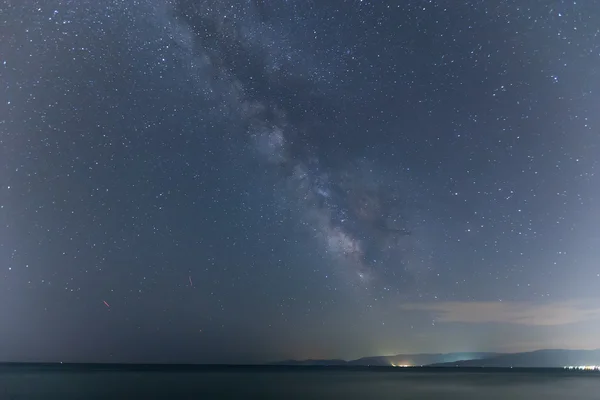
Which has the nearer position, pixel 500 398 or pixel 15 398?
pixel 15 398

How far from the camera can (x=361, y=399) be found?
1619 inches

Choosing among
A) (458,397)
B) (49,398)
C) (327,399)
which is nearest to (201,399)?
(327,399)

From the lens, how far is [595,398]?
43750 millimetres

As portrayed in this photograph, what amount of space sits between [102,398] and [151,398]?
4.10 metres

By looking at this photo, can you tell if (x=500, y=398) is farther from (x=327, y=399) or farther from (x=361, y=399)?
(x=327, y=399)

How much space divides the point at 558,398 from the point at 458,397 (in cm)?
901

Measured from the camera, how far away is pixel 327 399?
4078 cm

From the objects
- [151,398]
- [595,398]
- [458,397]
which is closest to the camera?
[151,398]

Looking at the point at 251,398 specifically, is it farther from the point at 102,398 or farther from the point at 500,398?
the point at 500,398

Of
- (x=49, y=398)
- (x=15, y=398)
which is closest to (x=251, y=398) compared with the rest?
(x=49, y=398)

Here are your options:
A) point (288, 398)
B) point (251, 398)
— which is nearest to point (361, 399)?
point (288, 398)

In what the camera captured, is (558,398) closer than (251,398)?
No

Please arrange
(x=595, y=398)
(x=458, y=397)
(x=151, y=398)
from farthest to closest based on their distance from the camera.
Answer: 1. (x=458, y=397)
2. (x=595, y=398)
3. (x=151, y=398)

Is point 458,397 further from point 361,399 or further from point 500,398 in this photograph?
point 361,399
